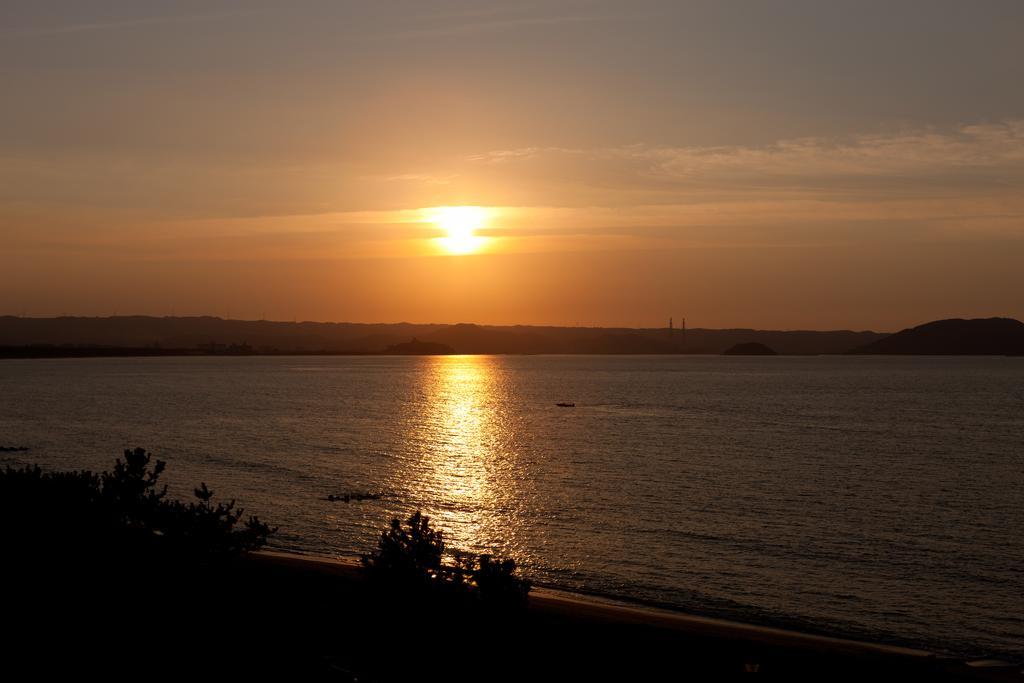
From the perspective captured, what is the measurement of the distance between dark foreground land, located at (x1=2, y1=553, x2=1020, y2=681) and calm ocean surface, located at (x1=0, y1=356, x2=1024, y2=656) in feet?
16.8

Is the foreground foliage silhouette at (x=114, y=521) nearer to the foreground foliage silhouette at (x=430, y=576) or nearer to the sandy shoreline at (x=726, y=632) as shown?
the sandy shoreline at (x=726, y=632)

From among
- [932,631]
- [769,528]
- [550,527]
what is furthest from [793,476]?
[932,631]

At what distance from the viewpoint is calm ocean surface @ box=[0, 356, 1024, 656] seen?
108ft

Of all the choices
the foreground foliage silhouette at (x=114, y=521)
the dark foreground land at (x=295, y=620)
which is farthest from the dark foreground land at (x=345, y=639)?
the foreground foliage silhouette at (x=114, y=521)

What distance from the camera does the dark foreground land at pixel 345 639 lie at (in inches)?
647

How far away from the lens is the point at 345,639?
20.7 meters

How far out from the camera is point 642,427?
4294 inches

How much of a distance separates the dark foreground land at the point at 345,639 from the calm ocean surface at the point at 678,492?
5124 millimetres

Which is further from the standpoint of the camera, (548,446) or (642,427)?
(642,427)

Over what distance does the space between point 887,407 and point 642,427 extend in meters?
58.0

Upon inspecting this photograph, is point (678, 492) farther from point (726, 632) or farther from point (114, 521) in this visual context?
point (114, 521)

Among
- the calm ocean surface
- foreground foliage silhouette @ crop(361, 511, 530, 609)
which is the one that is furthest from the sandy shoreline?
foreground foliage silhouette @ crop(361, 511, 530, 609)

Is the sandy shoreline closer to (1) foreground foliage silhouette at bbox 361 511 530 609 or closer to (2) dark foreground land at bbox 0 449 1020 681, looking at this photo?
(2) dark foreground land at bbox 0 449 1020 681

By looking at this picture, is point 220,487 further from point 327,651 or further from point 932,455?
point 932,455
